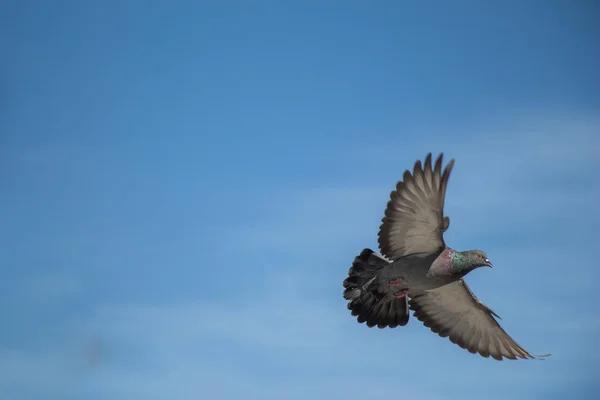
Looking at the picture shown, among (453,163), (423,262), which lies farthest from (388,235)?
(453,163)

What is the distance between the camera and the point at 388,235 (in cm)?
2097

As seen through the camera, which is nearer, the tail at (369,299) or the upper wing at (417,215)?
the upper wing at (417,215)

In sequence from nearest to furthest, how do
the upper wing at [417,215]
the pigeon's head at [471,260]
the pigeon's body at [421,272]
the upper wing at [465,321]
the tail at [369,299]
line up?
the upper wing at [417,215], the pigeon's head at [471,260], the pigeon's body at [421,272], the tail at [369,299], the upper wing at [465,321]

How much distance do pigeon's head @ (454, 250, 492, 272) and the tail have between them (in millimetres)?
1766

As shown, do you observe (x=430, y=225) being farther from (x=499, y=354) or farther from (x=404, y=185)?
(x=499, y=354)

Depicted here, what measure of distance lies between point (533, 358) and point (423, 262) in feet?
14.5

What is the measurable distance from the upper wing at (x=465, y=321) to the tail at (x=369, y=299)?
1226mm

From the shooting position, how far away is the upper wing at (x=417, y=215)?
64.5 feet

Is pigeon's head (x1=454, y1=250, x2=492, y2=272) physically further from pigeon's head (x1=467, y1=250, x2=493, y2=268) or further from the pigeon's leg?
the pigeon's leg

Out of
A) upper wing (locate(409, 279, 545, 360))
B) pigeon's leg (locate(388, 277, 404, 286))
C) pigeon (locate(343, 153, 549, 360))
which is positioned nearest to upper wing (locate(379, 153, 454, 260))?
pigeon (locate(343, 153, 549, 360))

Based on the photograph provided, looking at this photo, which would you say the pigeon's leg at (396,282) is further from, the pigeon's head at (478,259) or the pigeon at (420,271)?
the pigeon's head at (478,259)

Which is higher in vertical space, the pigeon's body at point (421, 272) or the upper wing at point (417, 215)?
the upper wing at point (417, 215)

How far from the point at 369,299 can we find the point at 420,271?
5.23ft

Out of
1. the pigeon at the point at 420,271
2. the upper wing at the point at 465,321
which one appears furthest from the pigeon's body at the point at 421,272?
the upper wing at the point at 465,321
